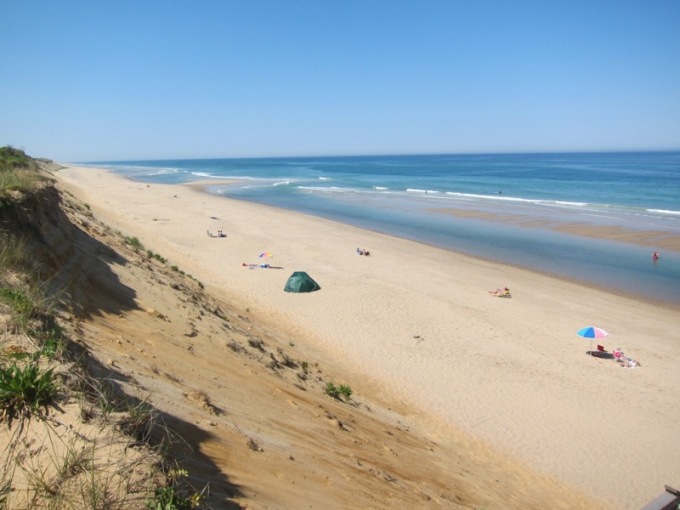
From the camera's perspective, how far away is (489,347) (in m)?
14.4

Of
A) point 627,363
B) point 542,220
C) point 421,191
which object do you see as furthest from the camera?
point 421,191

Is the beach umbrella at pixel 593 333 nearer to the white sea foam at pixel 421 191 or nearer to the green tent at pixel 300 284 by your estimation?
the green tent at pixel 300 284

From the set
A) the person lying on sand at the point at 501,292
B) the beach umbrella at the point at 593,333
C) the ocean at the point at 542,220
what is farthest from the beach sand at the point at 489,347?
the ocean at the point at 542,220

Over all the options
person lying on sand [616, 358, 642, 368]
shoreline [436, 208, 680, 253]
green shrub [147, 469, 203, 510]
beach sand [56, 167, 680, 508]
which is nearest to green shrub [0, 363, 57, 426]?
green shrub [147, 469, 203, 510]

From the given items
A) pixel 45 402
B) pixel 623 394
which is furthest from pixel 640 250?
pixel 45 402

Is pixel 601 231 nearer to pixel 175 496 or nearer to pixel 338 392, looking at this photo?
pixel 338 392

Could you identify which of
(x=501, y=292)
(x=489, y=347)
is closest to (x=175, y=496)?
(x=489, y=347)

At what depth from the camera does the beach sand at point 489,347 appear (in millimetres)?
9891

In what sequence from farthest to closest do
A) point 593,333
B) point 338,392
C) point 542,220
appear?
point 542,220, point 593,333, point 338,392

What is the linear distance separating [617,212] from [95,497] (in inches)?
1889

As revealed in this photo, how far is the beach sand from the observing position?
9.89 m

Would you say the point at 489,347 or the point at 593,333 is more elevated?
the point at 593,333

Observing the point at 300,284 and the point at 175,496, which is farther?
the point at 300,284

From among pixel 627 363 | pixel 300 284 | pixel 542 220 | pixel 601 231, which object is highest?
pixel 542 220
